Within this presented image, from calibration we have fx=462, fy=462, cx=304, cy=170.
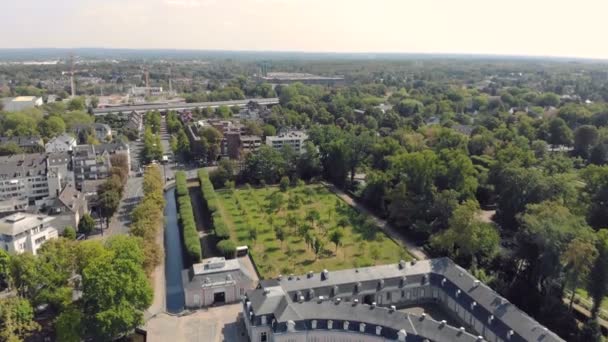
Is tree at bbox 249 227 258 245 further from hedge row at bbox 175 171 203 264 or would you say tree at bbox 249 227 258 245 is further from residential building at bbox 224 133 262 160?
residential building at bbox 224 133 262 160

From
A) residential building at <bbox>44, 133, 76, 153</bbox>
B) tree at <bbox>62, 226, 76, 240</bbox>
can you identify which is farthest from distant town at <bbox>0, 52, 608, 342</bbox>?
residential building at <bbox>44, 133, 76, 153</bbox>

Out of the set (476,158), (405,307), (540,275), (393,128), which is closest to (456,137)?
(476,158)

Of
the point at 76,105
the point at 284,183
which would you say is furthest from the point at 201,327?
the point at 76,105

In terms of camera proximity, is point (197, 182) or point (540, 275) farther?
point (197, 182)

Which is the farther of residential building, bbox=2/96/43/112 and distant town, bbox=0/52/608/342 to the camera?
residential building, bbox=2/96/43/112

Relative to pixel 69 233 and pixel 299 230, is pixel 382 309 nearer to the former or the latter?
pixel 299 230

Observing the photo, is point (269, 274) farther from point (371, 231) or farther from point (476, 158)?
point (476, 158)
